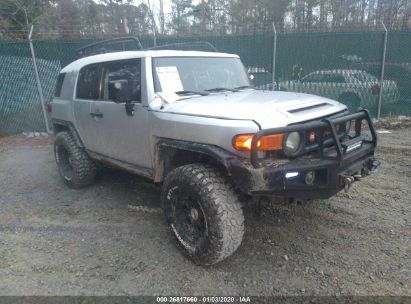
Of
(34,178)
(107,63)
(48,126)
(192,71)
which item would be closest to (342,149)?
(192,71)

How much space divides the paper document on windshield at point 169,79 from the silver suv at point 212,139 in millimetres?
12

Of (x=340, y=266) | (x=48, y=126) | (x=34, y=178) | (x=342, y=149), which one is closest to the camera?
(x=342, y=149)

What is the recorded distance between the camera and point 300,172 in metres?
2.57

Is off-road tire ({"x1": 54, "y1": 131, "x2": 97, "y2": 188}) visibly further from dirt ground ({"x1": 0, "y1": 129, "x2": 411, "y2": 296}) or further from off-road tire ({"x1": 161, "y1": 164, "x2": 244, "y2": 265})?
off-road tire ({"x1": 161, "y1": 164, "x2": 244, "y2": 265})

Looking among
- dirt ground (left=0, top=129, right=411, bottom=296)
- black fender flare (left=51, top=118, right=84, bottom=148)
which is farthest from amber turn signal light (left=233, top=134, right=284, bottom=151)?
black fender flare (left=51, top=118, right=84, bottom=148)

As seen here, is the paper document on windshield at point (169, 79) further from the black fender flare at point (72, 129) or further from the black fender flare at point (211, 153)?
the black fender flare at point (72, 129)

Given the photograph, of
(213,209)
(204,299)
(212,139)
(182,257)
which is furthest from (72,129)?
(204,299)

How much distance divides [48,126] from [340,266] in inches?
316

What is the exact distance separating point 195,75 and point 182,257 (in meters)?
1.91

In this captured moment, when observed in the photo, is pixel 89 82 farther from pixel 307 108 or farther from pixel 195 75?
pixel 307 108

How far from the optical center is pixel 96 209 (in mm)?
4250

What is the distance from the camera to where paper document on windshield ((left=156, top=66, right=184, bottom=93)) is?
343 centimetres

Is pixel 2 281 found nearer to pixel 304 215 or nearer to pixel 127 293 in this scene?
pixel 127 293

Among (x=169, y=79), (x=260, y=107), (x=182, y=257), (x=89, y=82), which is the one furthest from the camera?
(x=89, y=82)
